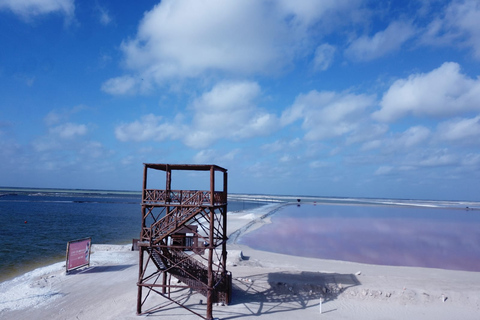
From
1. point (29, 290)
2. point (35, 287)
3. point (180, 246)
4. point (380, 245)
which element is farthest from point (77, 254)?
point (380, 245)

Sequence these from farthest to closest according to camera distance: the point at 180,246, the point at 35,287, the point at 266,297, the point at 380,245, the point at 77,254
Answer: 1. the point at 380,245
2. the point at 77,254
3. the point at 35,287
4. the point at 266,297
5. the point at 180,246

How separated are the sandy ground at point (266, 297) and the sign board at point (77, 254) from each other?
2.41 ft

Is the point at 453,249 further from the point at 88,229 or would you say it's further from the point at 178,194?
the point at 88,229

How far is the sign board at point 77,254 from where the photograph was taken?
78.8 feet

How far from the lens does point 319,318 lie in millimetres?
16297

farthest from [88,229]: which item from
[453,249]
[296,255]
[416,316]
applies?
[453,249]

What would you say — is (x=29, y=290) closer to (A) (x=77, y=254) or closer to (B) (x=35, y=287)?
(B) (x=35, y=287)

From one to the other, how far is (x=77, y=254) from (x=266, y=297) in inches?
613

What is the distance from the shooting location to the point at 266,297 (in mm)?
18703

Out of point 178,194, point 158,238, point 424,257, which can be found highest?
point 178,194

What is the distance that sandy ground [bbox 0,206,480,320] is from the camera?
1672 centimetres

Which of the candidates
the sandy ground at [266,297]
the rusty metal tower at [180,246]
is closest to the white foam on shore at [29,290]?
the sandy ground at [266,297]

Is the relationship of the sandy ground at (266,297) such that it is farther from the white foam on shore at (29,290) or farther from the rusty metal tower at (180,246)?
the rusty metal tower at (180,246)

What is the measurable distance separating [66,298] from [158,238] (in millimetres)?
8301
